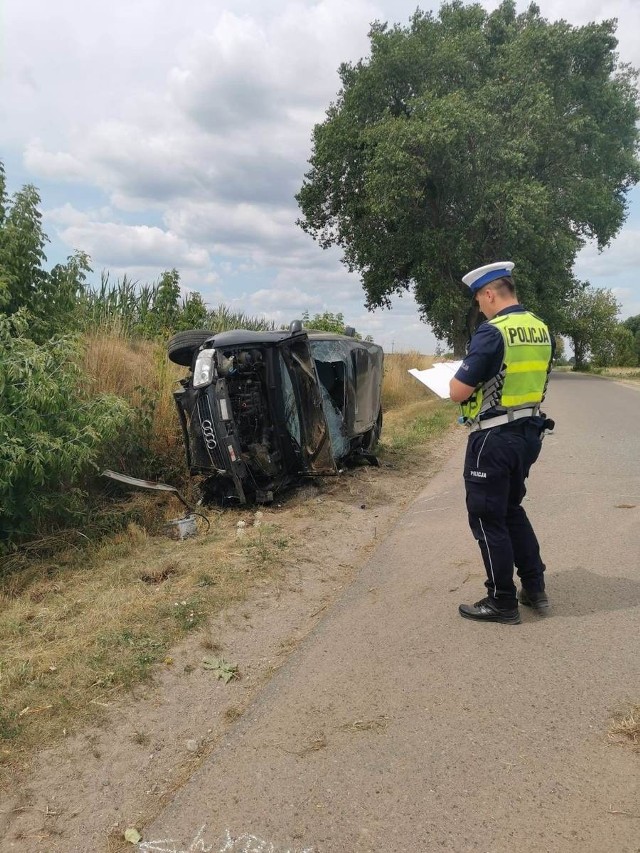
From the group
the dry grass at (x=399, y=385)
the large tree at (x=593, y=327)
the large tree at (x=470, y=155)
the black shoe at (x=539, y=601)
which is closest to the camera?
the black shoe at (x=539, y=601)

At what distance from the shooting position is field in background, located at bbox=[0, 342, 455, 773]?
3.19 m

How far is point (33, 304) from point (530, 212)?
23.4 meters

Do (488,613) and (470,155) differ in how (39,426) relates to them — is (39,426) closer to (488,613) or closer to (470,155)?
(488,613)

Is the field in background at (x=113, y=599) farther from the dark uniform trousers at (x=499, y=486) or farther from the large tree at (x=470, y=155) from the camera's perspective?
the large tree at (x=470, y=155)

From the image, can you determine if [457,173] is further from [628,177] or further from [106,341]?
[106,341]

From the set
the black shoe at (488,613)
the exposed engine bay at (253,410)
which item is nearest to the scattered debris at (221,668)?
the black shoe at (488,613)

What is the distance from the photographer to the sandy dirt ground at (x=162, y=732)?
2.39m

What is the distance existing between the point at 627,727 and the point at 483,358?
1.92 metres

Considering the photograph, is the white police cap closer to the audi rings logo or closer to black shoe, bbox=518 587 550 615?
black shoe, bbox=518 587 550 615

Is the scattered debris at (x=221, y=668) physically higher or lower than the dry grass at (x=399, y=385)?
lower

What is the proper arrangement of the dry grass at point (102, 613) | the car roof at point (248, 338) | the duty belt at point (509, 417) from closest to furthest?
the dry grass at point (102, 613) < the duty belt at point (509, 417) < the car roof at point (248, 338)

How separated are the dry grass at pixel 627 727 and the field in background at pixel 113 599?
2113 mm

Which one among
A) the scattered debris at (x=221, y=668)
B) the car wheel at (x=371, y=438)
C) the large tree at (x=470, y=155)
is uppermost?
the large tree at (x=470, y=155)

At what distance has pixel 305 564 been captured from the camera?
5301 millimetres
